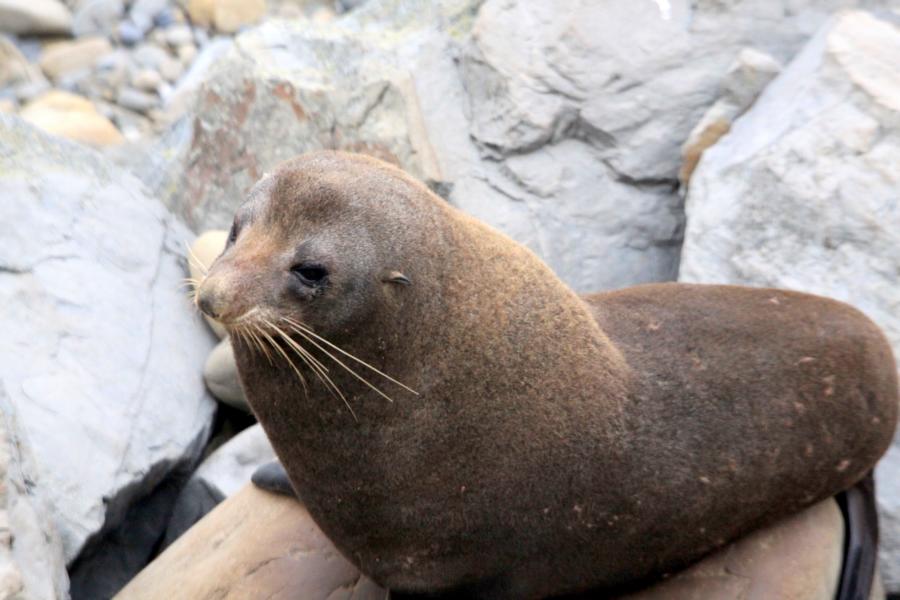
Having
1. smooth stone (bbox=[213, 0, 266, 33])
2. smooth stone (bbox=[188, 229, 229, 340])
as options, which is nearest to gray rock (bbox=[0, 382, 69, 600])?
smooth stone (bbox=[188, 229, 229, 340])

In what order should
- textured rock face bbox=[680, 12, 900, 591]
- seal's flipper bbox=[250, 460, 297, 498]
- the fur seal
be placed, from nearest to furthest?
the fur seal, seal's flipper bbox=[250, 460, 297, 498], textured rock face bbox=[680, 12, 900, 591]

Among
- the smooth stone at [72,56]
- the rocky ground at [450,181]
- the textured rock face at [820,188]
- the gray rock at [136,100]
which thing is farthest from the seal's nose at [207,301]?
the smooth stone at [72,56]

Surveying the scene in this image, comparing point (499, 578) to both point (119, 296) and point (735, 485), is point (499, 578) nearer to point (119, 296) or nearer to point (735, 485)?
point (735, 485)

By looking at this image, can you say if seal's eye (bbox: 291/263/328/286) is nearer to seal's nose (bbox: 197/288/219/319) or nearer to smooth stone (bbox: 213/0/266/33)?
seal's nose (bbox: 197/288/219/319)

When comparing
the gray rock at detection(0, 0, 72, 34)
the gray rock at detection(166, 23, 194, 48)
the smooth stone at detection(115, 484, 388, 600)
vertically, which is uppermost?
the smooth stone at detection(115, 484, 388, 600)

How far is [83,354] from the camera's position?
5129 mm

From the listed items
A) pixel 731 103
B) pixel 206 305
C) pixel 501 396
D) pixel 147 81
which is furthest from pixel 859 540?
pixel 147 81

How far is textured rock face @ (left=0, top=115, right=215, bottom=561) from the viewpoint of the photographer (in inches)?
185

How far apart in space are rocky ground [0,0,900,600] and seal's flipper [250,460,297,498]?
1.76ft

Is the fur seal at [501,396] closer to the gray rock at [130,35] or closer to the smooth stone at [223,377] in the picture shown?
the smooth stone at [223,377]

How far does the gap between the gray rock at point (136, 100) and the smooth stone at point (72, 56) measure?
26.5 inches

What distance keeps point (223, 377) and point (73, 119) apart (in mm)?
4605

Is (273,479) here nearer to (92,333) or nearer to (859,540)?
(92,333)

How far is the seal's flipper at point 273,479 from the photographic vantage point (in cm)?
461
